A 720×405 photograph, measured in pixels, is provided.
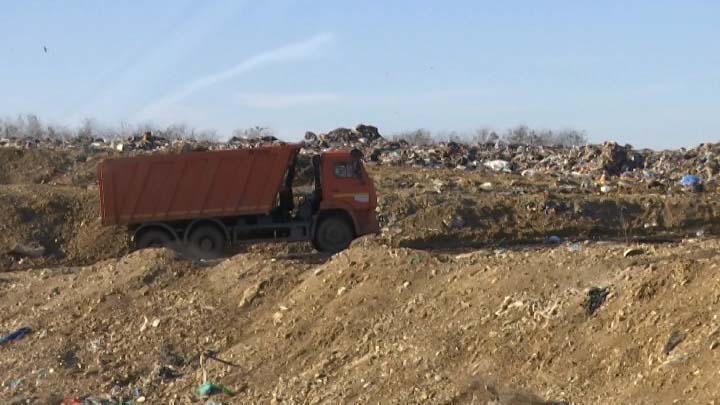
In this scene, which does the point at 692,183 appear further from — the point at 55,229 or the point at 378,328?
the point at 378,328

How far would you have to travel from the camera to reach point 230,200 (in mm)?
19219

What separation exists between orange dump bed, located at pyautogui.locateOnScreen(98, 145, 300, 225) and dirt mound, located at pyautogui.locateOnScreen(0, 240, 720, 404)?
236 inches

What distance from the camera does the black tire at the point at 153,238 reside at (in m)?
19.3

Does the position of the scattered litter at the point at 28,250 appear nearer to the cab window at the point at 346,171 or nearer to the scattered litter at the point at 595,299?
the cab window at the point at 346,171

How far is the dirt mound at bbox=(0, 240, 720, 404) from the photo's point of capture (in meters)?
7.77

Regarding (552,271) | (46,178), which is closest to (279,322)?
(552,271)

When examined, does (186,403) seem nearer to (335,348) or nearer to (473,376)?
(335,348)

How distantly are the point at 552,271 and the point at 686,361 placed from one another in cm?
211

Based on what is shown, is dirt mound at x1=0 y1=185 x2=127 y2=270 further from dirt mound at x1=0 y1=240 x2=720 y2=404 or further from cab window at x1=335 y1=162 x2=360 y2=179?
dirt mound at x1=0 y1=240 x2=720 y2=404

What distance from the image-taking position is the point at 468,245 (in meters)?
21.2

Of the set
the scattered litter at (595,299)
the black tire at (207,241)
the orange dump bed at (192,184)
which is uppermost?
the orange dump bed at (192,184)

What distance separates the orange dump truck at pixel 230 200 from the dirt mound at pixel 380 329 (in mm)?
6015

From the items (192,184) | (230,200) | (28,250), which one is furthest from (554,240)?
(28,250)

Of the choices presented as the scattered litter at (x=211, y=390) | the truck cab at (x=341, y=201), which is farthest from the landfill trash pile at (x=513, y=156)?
the scattered litter at (x=211, y=390)
